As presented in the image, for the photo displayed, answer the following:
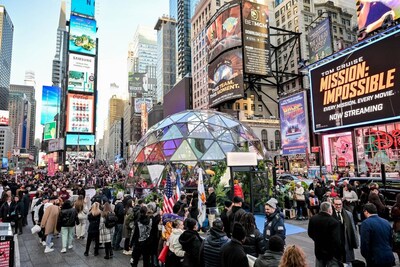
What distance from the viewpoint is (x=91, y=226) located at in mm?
8844

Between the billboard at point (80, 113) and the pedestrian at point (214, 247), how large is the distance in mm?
85324

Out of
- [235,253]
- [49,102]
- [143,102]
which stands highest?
[49,102]

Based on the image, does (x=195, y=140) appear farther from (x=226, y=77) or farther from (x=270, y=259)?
(x=226, y=77)

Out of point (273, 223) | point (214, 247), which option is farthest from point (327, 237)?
point (214, 247)

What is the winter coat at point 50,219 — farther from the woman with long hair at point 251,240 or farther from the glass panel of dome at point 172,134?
the glass panel of dome at point 172,134

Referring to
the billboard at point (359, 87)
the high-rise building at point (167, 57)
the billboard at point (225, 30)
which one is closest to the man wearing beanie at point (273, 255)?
the billboard at point (359, 87)

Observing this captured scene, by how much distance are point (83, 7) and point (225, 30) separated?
62.2 meters

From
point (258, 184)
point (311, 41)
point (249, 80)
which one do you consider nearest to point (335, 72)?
point (311, 41)

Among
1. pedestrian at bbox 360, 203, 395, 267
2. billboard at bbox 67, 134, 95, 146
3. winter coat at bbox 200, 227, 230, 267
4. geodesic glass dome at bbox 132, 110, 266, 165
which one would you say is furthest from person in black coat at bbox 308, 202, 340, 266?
billboard at bbox 67, 134, 95, 146

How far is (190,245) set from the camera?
510 centimetres

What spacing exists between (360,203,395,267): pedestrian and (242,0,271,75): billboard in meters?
52.0

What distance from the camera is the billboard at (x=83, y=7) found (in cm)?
9262

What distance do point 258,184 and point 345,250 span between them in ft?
30.3

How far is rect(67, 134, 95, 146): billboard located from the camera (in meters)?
82.1
